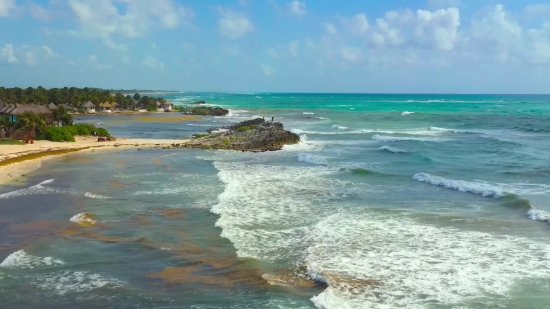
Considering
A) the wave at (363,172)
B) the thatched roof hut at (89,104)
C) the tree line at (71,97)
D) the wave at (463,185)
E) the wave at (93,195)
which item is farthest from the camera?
the thatched roof hut at (89,104)

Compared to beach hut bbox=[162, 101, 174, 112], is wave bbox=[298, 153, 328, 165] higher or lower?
lower

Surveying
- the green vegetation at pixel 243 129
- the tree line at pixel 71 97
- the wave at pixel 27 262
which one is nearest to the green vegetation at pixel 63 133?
the green vegetation at pixel 243 129

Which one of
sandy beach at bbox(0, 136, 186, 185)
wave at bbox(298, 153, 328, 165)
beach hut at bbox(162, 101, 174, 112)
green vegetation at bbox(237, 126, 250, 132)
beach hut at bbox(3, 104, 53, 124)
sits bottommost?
wave at bbox(298, 153, 328, 165)

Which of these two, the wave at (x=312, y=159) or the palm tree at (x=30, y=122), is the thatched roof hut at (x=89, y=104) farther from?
the wave at (x=312, y=159)

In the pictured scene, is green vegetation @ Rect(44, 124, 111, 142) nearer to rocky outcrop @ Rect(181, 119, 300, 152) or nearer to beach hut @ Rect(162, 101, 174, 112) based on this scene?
rocky outcrop @ Rect(181, 119, 300, 152)

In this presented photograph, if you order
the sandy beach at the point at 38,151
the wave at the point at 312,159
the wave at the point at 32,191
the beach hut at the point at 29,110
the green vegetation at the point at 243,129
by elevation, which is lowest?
the wave at the point at 312,159

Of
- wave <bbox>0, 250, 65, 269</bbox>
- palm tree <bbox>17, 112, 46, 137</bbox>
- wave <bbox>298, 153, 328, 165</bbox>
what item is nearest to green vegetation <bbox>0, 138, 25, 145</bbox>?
palm tree <bbox>17, 112, 46, 137</bbox>

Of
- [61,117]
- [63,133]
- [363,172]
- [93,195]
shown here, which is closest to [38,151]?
[63,133]
